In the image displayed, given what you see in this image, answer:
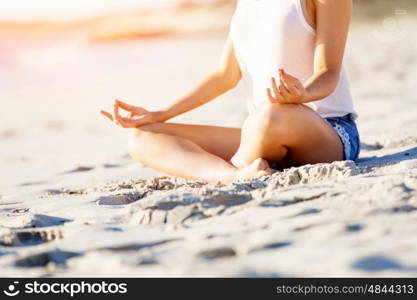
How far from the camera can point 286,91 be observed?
86.3 inches

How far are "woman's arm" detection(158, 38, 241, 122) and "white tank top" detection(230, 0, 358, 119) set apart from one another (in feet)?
0.66

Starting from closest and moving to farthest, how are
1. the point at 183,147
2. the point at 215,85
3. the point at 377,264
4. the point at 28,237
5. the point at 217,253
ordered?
the point at 377,264, the point at 217,253, the point at 28,237, the point at 183,147, the point at 215,85

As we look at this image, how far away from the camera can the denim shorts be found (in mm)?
2482

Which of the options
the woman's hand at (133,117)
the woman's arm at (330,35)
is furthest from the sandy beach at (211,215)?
the woman's arm at (330,35)

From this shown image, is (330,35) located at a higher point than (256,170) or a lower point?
higher

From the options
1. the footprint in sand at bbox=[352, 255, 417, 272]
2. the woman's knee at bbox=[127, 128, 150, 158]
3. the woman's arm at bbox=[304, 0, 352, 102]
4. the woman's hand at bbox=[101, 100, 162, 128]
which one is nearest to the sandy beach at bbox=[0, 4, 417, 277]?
the footprint in sand at bbox=[352, 255, 417, 272]

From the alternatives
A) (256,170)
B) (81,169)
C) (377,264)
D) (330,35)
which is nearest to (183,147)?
(256,170)

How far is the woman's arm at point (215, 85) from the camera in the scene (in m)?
2.90

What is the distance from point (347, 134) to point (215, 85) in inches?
27.5

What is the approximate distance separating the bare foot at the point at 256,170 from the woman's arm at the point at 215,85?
0.63 meters

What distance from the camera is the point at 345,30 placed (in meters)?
2.45

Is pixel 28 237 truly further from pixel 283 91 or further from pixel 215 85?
pixel 215 85

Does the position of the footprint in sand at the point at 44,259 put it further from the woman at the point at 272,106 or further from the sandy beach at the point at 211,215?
the woman at the point at 272,106

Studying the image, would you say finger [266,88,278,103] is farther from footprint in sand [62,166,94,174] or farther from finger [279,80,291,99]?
footprint in sand [62,166,94,174]
